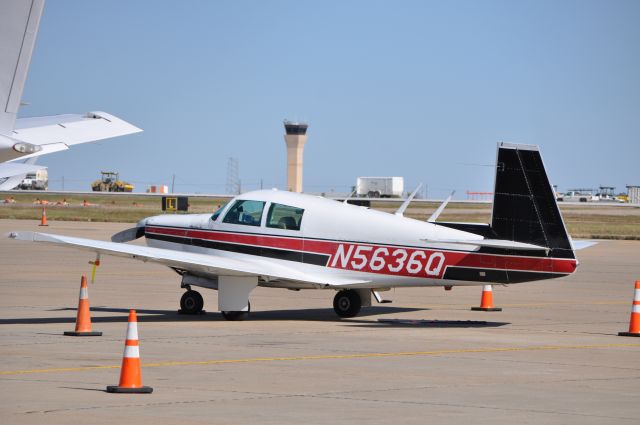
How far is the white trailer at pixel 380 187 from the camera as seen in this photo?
502 feet

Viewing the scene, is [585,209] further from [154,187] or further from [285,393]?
[285,393]

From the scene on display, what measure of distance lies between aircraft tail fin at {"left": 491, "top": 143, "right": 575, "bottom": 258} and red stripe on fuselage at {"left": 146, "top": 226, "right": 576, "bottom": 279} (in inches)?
14.8

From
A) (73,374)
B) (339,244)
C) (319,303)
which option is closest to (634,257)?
(319,303)

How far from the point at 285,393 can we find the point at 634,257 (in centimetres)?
2965

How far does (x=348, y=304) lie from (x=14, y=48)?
9371mm

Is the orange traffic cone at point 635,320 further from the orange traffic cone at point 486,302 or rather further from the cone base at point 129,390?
the cone base at point 129,390

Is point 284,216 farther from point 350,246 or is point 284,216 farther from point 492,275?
point 492,275

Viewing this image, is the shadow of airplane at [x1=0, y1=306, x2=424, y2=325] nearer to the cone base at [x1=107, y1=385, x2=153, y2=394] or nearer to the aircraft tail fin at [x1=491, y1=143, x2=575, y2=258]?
the aircraft tail fin at [x1=491, y1=143, x2=575, y2=258]

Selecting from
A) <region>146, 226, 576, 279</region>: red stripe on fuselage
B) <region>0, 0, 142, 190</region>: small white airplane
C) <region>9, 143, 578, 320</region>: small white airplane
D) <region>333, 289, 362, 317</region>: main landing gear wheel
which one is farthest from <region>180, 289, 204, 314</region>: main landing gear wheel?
<region>0, 0, 142, 190</region>: small white airplane

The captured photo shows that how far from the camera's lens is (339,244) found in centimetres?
1911

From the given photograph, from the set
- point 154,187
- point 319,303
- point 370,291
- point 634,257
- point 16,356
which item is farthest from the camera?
point 154,187

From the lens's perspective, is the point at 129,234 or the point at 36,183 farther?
the point at 36,183

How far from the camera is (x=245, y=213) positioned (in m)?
19.8

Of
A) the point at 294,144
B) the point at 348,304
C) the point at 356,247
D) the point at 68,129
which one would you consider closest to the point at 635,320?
the point at 356,247
